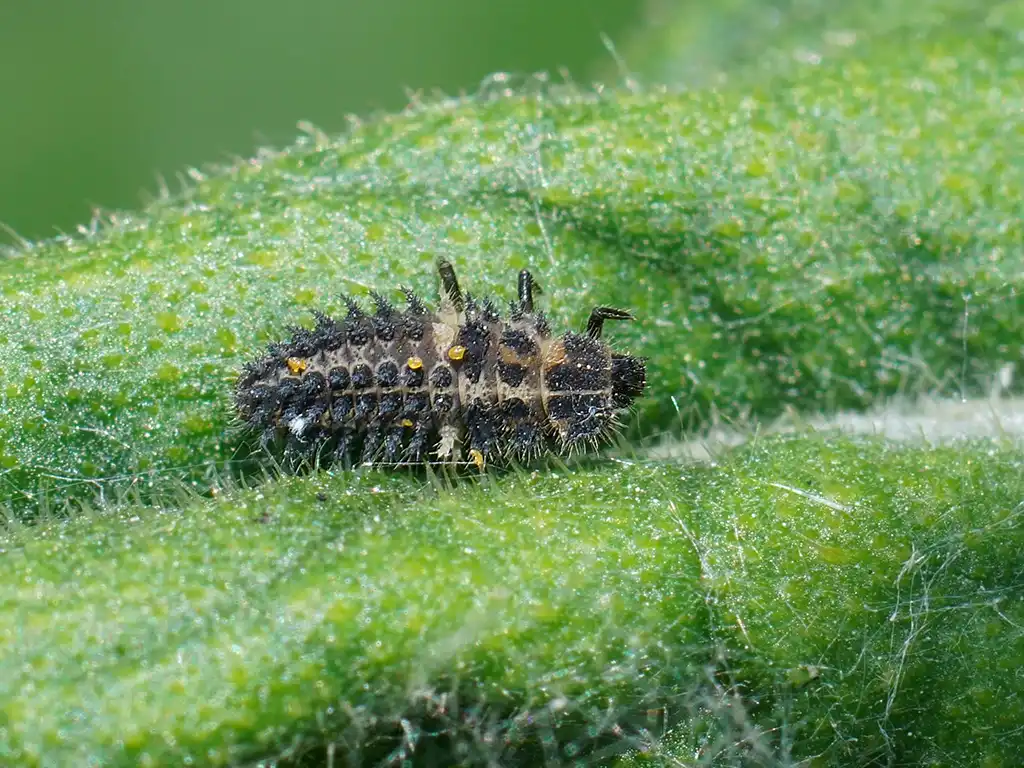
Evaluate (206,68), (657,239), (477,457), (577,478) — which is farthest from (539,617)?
(206,68)

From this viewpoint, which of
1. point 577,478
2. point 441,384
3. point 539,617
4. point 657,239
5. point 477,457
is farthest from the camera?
point 657,239

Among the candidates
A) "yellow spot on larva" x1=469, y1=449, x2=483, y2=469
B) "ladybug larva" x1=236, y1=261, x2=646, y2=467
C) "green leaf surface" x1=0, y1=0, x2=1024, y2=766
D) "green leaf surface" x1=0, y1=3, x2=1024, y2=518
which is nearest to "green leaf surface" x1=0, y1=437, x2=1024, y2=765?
"green leaf surface" x1=0, y1=0, x2=1024, y2=766

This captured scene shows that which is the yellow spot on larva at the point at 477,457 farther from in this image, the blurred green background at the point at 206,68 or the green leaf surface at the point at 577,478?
the blurred green background at the point at 206,68

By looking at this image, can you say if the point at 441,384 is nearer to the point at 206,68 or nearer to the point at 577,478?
the point at 577,478

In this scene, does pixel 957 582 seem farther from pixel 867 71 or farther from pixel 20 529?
pixel 20 529

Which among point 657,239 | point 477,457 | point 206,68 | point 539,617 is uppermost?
point 206,68

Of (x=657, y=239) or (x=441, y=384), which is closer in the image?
(x=441, y=384)

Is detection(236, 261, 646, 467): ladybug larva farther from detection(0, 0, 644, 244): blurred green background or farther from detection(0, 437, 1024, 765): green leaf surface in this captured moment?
detection(0, 0, 644, 244): blurred green background
